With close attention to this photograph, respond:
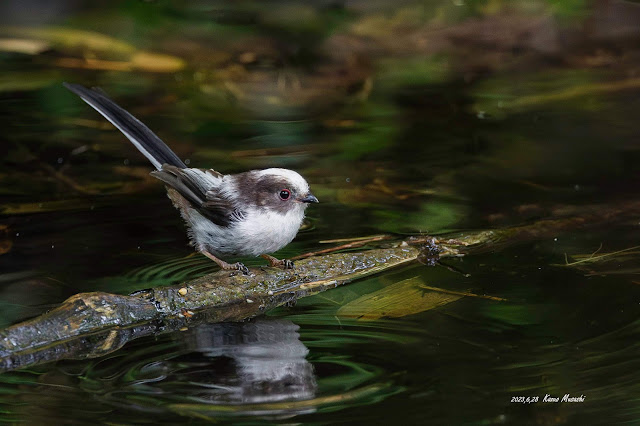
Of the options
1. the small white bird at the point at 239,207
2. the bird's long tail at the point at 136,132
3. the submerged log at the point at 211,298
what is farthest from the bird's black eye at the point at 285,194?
the bird's long tail at the point at 136,132

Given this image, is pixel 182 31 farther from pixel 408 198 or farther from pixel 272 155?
pixel 408 198

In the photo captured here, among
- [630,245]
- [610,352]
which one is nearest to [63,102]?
[630,245]

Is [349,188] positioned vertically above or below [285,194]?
below

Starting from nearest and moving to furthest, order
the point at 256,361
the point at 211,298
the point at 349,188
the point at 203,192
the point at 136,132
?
the point at 256,361 < the point at 211,298 < the point at 203,192 < the point at 136,132 < the point at 349,188

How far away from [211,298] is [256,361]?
462 millimetres

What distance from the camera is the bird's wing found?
4.50m

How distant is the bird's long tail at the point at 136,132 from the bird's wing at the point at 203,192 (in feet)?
0.60

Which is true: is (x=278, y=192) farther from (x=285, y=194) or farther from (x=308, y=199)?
(x=308, y=199)

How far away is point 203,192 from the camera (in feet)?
15.3

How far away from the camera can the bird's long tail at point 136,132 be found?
4.86 metres

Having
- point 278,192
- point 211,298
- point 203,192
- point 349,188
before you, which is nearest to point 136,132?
point 203,192

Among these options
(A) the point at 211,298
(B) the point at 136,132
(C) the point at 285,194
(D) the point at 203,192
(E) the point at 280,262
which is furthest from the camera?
(B) the point at 136,132

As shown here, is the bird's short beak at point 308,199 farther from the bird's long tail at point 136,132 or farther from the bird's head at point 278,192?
the bird's long tail at point 136,132

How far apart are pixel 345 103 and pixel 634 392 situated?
5206 mm
